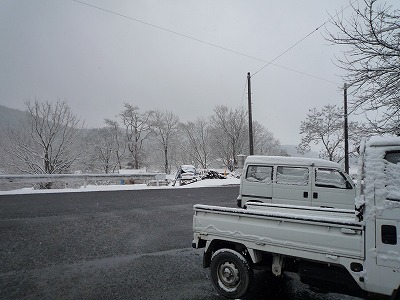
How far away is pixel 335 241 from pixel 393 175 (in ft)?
3.47

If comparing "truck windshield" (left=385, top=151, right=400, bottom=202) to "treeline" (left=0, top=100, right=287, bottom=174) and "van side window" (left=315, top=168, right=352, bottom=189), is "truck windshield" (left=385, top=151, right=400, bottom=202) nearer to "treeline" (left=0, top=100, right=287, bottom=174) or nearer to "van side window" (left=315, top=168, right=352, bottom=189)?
"van side window" (left=315, top=168, right=352, bottom=189)

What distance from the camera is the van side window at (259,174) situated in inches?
346

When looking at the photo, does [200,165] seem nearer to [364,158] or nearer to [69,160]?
[69,160]

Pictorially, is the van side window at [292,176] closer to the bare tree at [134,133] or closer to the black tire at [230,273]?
the black tire at [230,273]

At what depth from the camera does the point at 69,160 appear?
25422mm

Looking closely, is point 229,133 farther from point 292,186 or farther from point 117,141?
point 292,186

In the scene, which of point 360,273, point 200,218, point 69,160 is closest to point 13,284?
point 200,218

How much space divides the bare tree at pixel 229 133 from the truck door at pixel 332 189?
37527 millimetres

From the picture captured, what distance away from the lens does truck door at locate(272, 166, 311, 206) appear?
8.28 metres

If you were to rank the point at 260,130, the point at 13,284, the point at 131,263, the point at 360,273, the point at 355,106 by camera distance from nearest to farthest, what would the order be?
the point at 360,273 → the point at 13,284 → the point at 131,263 → the point at 355,106 → the point at 260,130

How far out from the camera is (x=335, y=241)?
3035 mm

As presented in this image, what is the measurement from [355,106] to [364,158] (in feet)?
14.6

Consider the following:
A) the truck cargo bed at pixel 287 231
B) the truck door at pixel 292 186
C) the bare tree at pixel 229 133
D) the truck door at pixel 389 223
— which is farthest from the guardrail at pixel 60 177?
the bare tree at pixel 229 133

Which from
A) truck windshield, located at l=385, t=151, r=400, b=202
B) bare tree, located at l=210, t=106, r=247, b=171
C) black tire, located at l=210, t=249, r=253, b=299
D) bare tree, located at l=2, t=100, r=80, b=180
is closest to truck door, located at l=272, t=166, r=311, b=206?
black tire, located at l=210, t=249, r=253, b=299
